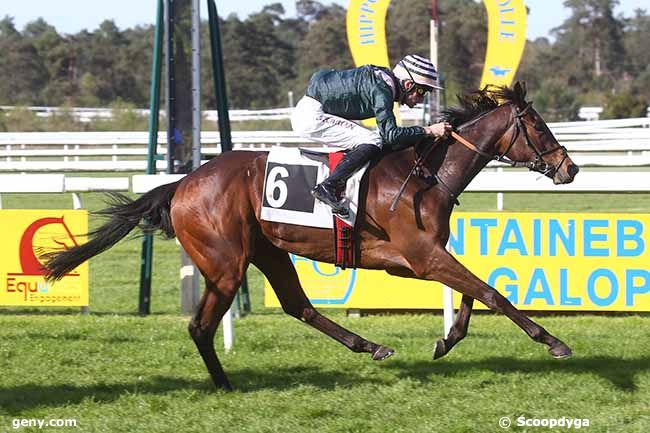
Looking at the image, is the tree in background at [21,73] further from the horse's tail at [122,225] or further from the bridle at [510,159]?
the bridle at [510,159]

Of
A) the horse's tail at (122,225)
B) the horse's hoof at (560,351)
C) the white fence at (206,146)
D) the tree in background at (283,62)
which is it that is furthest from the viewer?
the tree in background at (283,62)

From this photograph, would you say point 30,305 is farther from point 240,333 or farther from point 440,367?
point 440,367

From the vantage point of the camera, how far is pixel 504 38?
13922mm

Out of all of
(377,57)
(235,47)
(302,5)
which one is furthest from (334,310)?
(302,5)

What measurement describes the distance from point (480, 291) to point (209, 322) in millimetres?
1626

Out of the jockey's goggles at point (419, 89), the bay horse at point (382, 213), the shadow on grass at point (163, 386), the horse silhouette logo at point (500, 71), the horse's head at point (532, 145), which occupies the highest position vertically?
the horse silhouette logo at point (500, 71)

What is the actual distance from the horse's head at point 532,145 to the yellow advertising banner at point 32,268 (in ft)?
12.9

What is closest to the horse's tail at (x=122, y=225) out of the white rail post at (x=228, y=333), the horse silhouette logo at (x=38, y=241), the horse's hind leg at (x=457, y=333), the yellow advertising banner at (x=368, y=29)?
the white rail post at (x=228, y=333)

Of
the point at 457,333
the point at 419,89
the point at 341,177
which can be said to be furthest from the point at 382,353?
the point at 419,89

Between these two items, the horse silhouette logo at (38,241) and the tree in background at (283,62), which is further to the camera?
the tree in background at (283,62)

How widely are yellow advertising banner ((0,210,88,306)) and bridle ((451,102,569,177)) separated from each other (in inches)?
148

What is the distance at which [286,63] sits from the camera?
53.5 metres

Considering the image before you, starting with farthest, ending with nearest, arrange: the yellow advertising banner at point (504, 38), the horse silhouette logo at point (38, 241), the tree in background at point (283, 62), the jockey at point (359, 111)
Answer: the tree in background at point (283, 62)
the yellow advertising banner at point (504, 38)
the horse silhouette logo at point (38, 241)
the jockey at point (359, 111)

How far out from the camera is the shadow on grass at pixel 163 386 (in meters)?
5.54
